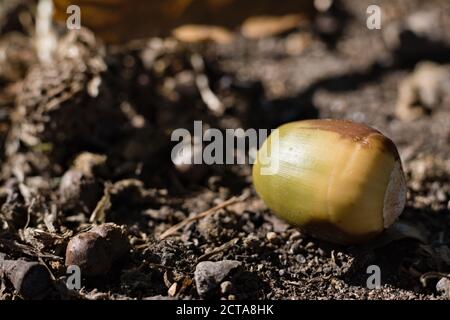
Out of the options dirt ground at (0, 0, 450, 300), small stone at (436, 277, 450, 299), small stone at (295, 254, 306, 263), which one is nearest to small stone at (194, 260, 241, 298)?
dirt ground at (0, 0, 450, 300)

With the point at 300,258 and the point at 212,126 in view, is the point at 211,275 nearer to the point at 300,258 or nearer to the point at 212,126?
the point at 300,258

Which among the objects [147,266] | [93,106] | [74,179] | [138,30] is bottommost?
[147,266]

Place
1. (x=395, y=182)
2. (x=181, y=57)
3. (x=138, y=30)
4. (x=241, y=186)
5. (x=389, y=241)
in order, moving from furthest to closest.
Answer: (x=181, y=57), (x=138, y=30), (x=241, y=186), (x=389, y=241), (x=395, y=182)

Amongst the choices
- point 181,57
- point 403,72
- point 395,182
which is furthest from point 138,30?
point 395,182

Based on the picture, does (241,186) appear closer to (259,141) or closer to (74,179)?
(259,141)

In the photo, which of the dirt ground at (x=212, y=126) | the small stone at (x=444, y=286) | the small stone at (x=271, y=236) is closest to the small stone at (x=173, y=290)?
the dirt ground at (x=212, y=126)

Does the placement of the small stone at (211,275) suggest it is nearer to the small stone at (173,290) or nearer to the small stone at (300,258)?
the small stone at (173,290)

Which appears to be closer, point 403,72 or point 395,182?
point 395,182
